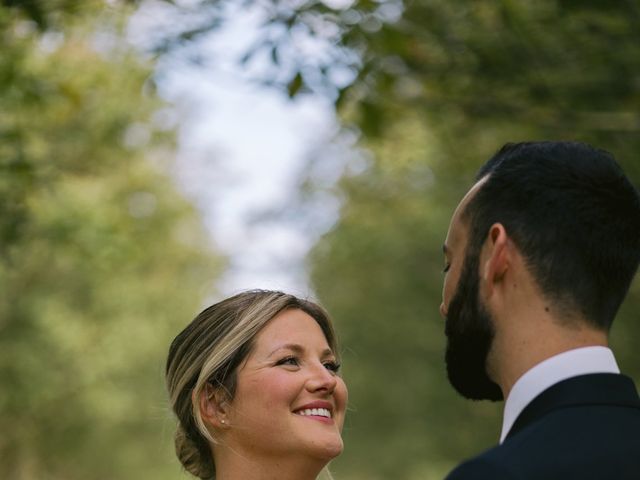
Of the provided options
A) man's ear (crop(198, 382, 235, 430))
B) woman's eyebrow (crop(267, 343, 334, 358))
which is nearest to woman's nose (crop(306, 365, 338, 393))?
woman's eyebrow (crop(267, 343, 334, 358))

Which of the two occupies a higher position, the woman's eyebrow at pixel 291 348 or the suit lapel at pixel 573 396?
the suit lapel at pixel 573 396

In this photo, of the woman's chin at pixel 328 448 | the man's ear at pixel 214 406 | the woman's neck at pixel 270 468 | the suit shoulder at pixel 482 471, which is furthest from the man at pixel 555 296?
the man's ear at pixel 214 406

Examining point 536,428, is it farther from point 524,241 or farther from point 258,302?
point 258,302

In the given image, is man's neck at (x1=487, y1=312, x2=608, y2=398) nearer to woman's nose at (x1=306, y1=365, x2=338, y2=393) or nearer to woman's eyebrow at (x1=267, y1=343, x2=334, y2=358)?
woman's nose at (x1=306, y1=365, x2=338, y2=393)

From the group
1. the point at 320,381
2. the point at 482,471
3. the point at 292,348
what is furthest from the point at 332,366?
the point at 482,471

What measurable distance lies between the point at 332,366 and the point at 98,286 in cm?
1959

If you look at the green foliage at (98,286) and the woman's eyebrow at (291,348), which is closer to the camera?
the woman's eyebrow at (291,348)

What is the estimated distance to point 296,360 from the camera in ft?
16.0

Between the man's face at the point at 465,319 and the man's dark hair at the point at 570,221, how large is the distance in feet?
0.19

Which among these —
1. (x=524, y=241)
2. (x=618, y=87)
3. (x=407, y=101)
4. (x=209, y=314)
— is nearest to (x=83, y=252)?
(x=407, y=101)

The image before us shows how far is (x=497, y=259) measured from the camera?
9.24 ft

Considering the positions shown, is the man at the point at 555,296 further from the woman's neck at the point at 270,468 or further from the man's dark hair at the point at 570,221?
the woman's neck at the point at 270,468

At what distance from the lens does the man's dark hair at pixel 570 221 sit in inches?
110

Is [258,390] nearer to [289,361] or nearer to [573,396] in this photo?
[289,361]
